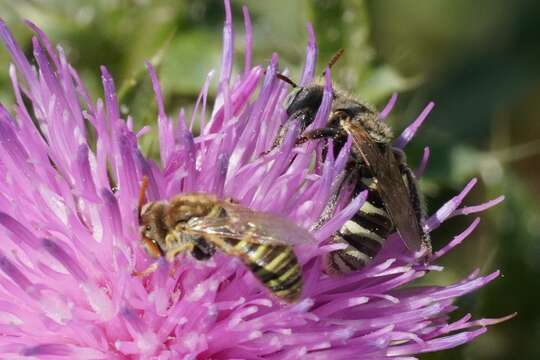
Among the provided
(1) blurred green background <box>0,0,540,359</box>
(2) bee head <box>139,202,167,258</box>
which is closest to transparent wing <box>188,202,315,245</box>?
(2) bee head <box>139,202,167,258</box>

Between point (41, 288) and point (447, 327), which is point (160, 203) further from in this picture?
point (447, 327)

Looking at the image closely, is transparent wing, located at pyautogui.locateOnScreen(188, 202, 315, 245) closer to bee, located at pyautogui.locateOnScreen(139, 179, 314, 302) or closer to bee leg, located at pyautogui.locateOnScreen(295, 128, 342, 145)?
bee, located at pyautogui.locateOnScreen(139, 179, 314, 302)

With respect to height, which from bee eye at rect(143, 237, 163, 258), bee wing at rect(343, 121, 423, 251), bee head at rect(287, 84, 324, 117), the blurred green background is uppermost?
the blurred green background

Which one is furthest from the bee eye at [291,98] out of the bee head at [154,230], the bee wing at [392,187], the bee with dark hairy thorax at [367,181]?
the bee head at [154,230]

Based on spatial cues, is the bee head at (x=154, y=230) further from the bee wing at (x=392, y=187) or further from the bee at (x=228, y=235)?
the bee wing at (x=392, y=187)

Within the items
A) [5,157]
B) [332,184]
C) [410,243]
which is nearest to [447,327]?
[410,243]

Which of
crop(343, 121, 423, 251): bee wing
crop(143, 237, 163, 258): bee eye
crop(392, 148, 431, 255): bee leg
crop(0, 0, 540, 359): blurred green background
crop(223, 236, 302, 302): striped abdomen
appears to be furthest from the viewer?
crop(0, 0, 540, 359): blurred green background

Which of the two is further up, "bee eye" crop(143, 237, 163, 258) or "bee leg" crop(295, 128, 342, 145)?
"bee leg" crop(295, 128, 342, 145)

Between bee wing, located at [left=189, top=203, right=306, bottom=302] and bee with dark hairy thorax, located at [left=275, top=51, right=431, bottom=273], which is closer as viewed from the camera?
bee wing, located at [left=189, top=203, right=306, bottom=302]
